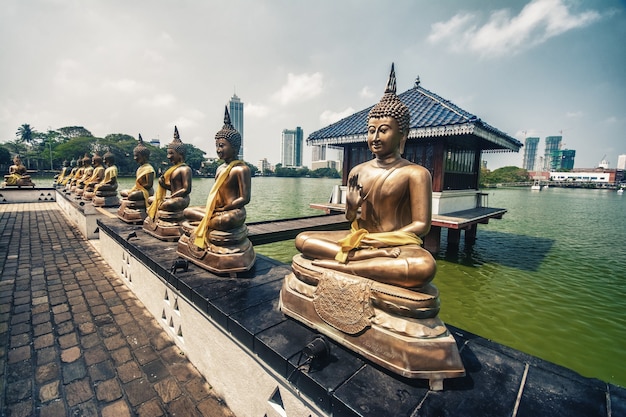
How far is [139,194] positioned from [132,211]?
1.52ft

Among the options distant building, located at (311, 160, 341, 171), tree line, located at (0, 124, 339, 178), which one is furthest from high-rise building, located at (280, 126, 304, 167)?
tree line, located at (0, 124, 339, 178)

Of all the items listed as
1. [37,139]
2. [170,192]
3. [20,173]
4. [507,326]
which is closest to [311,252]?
[170,192]

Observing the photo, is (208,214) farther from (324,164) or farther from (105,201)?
(324,164)

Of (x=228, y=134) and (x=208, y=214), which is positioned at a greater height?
(x=228, y=134)

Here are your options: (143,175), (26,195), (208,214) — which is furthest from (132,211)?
(26,195)

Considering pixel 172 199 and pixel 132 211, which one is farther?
pixel 132 211

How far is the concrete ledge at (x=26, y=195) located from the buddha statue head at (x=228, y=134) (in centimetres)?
2097

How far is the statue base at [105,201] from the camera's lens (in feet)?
33.0

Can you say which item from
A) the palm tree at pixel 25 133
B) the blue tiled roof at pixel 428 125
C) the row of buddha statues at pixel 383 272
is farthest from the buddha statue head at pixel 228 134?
the palm tree at pixel 25 133

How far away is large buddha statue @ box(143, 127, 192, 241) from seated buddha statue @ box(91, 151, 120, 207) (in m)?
5.24

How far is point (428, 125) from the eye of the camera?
9.17m

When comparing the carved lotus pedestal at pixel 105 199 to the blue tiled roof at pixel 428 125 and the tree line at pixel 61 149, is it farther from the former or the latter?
the tree line at pixel 61 149

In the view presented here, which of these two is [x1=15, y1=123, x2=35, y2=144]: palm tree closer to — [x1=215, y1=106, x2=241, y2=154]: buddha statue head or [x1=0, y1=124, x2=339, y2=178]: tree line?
[x1=0, y1=124, x2=339, y2=178]: tree line

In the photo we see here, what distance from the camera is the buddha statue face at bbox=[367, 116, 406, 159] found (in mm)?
2750
